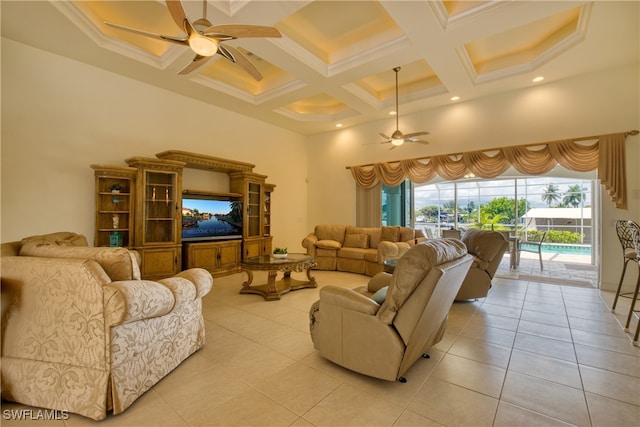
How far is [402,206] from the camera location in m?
6.80

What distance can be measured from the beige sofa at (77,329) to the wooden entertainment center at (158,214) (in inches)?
105

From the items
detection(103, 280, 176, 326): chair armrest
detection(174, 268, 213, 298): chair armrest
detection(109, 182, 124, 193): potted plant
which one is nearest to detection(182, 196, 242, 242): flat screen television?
detection(109, 182, 124, 193): potted plant

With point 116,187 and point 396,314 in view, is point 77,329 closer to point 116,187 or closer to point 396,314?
point 396,314

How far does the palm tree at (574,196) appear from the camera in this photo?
24.5 feet

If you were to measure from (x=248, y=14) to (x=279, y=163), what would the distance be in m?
4.12

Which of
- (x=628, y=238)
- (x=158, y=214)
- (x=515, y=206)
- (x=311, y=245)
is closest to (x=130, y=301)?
(x=158, y=214)

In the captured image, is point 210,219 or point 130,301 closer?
point 130,301

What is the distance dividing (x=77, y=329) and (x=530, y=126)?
6.51 metres

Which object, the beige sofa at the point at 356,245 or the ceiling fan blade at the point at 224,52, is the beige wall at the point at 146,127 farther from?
the ceiling fan blade at the point at 224,52

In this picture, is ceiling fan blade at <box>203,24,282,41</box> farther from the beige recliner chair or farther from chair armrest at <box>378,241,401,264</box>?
chair armrest at <box>378,241,401,264</box>

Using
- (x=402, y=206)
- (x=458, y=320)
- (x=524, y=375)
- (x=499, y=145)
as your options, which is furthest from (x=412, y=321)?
(x=402, y=206)

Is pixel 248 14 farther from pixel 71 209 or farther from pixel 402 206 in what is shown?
pixel 402 206

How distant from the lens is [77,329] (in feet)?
5.57

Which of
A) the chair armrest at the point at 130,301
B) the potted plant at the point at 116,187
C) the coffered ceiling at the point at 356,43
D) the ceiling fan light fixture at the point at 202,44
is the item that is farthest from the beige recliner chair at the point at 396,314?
the potted plant at the point at 116,187
